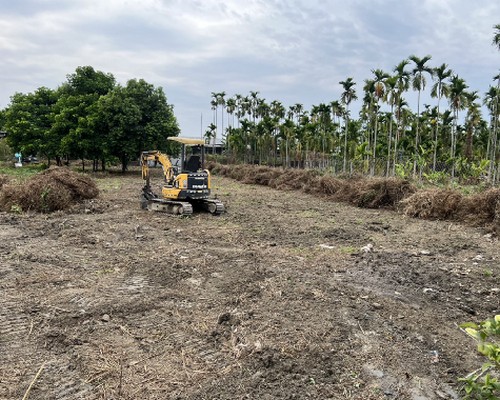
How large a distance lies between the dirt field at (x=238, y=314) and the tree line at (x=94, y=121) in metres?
21.6

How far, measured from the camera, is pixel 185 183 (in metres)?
13.9

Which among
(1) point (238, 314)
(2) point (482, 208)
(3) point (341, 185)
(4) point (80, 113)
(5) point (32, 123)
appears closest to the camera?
(1) point (238, 314)

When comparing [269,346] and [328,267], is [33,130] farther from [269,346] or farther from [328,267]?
[269,346]

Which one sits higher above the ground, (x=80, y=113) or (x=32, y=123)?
(x=80, y=113)

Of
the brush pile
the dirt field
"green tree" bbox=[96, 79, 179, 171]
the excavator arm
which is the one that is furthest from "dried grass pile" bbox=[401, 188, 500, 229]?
"green tree" bbox=[96, 79, 179, 171]

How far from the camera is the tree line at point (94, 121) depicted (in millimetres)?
31250

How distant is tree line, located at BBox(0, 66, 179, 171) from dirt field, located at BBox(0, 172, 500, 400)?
2164 centimetres

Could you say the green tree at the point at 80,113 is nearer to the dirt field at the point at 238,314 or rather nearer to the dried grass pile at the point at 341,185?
the dried grass pile at the point at 341,185

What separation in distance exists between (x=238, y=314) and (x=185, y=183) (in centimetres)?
892

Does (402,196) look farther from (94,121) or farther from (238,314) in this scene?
(94,121)

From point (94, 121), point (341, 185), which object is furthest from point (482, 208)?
point (94, 121)

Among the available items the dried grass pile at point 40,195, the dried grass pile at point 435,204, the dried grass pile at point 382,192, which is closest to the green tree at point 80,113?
the dried grass pile at point 40,195

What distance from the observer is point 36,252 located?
8.62 m

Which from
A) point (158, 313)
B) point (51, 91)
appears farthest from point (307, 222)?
point (51, 91)
